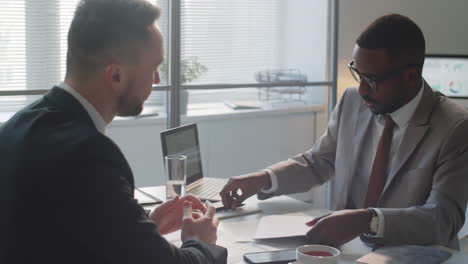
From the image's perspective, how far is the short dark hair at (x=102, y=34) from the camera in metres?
1.30

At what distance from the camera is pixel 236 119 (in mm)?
3930

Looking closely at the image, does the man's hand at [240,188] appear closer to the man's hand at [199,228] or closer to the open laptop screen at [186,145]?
the open laptop screen at [186,145]

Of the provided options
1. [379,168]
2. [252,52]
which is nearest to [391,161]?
[379,168]

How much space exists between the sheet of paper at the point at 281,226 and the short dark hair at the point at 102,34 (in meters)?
0.74

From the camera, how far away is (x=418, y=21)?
443 cm

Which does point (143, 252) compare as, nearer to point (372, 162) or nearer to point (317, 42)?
point (372, 162)

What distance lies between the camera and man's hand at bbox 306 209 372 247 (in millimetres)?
1665

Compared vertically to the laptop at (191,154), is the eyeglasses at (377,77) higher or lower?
higher

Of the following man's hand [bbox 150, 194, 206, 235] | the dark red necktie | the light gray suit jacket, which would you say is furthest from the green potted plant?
man's hand [bbox 150, 194, 206, 235]

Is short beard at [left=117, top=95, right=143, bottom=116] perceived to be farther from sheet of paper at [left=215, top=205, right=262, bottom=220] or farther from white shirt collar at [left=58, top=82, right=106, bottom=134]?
sheet of paper at [left=215, top=205, right=262, bottom=220]

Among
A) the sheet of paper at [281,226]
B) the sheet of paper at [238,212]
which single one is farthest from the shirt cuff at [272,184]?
the sheet of paper at [281,226]

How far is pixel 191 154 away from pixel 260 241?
2.37 ft

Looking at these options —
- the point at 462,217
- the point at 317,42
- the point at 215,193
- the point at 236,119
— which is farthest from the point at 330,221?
the point at 317,42

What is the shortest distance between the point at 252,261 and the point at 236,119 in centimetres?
244
